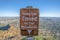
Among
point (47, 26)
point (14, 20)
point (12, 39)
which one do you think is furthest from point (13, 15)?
point (47, 26)

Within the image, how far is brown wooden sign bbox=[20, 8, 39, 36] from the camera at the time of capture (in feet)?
8.30

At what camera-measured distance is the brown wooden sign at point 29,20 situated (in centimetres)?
253

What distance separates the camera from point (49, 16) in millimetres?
2893

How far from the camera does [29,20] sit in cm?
254

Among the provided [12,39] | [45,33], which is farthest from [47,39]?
[12,39]

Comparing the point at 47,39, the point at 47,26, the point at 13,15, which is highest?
the point at 13,15

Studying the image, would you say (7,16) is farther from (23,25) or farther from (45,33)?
(45,33)

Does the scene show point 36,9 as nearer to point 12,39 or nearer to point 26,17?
point 26,17

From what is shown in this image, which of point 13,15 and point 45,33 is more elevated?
point 13,15

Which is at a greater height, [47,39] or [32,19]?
[32,19]

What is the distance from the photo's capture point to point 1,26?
9.36 feet

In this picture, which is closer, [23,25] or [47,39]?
[23,25]

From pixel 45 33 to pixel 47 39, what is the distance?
3.9 inches

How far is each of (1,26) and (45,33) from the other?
702 mm
